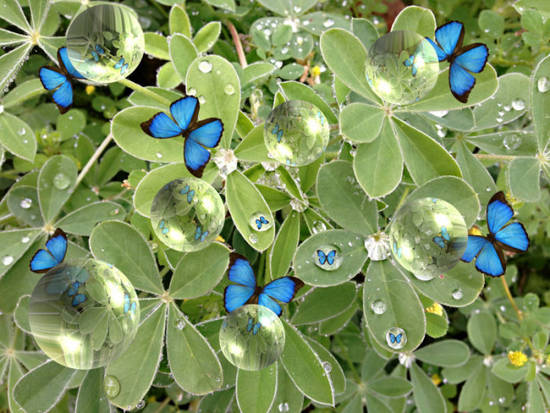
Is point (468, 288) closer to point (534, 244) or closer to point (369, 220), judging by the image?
point (369, 220)

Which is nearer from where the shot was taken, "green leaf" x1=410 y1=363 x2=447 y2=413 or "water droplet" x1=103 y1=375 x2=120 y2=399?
"water droplet" x1=103 y1=375 x2=120 y2=399

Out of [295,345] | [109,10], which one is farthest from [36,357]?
[109,10]

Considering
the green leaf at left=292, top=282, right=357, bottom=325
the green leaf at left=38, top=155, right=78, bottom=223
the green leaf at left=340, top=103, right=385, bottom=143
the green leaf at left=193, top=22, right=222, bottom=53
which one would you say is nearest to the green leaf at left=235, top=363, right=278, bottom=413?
the green leaf at left=292, top=282, right=357, bottom=325

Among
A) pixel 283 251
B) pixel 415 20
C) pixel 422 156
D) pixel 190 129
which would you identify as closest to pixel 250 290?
pixel 283 251

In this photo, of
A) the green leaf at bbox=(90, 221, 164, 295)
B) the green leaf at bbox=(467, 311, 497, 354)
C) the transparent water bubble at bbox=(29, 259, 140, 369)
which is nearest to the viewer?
the transparent water bubble at bbox=(29, 259, 140, 369)

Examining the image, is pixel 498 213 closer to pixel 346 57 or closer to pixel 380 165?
pixel 380 165

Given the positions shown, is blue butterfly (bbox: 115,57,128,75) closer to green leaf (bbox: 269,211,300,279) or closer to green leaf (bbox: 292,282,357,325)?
green leaf (bbox: 269,211,300,279)
